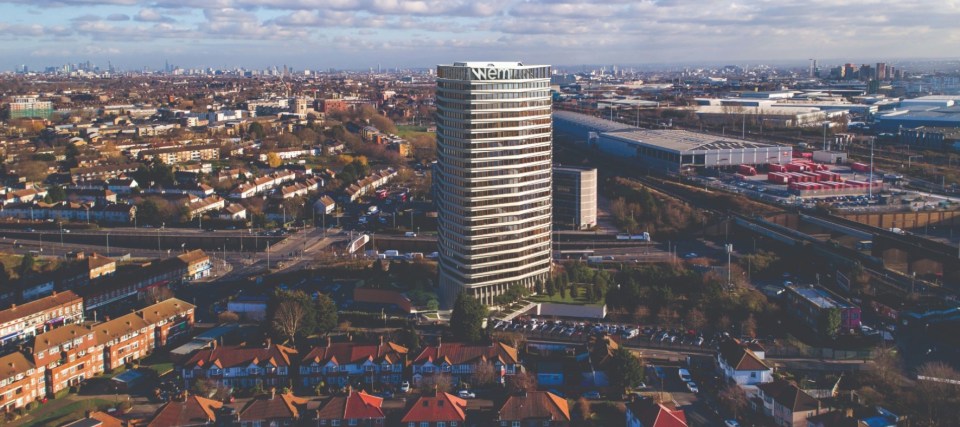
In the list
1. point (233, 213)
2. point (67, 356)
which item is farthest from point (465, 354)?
point (233, 213)

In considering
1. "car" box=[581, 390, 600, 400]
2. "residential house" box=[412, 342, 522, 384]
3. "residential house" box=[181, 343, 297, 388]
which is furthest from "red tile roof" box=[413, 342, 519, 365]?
"residential house" box=[181, 343, 297, 388]

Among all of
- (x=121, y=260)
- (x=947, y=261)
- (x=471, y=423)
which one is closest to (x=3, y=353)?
(x=121, y=260)

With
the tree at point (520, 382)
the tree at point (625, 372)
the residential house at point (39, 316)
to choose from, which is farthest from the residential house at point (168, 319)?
the tree at point (625, 372)

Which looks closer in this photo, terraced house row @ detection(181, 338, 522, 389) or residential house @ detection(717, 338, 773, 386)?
residential house @ detection(717, 338, 773, 386)

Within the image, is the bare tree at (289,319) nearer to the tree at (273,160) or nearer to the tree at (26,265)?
the tree at (26,265)

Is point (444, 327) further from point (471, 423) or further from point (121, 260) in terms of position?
point (121, 260)

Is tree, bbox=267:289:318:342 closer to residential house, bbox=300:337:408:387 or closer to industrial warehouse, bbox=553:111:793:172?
residential house, bbox=300:337:408:387
